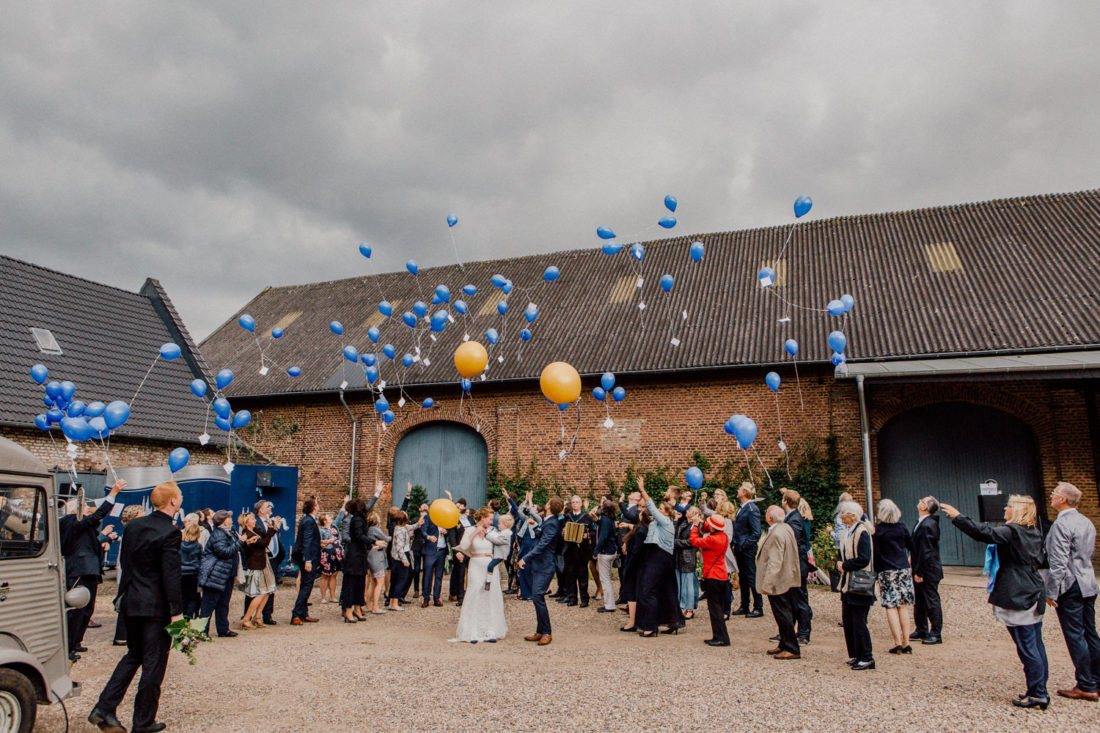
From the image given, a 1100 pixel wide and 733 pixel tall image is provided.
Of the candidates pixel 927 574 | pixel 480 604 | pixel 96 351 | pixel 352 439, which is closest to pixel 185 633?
pixel 480 604

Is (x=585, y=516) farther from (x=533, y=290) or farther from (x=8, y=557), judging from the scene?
(x=533, y=290)

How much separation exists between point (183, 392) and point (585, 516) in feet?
41.7

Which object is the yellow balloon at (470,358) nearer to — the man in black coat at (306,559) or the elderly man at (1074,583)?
the man in black coat at (306,559)

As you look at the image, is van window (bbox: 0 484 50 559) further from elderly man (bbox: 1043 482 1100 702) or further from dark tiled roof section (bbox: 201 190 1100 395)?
dark tiled roof section (bbox: 201 190 1100 395)

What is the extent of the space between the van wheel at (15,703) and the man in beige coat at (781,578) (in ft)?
19.0

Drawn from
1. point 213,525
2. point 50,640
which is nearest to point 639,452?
point 213,525

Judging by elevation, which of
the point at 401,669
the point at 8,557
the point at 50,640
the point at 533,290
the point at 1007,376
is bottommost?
the point at 401,669

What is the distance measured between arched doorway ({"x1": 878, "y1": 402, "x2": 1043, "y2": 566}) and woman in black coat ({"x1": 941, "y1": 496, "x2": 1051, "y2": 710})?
9.72 m

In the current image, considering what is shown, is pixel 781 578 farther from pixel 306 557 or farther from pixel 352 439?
pixel 352 439

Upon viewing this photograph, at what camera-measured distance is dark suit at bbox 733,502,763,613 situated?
338 inches

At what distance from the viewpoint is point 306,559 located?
364 inches

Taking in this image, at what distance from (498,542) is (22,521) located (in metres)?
5.23

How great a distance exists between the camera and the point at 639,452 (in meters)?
16.3

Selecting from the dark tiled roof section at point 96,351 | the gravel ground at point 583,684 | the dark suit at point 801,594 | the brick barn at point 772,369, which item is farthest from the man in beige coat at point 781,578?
the dark tiled roof section at point 96,351
